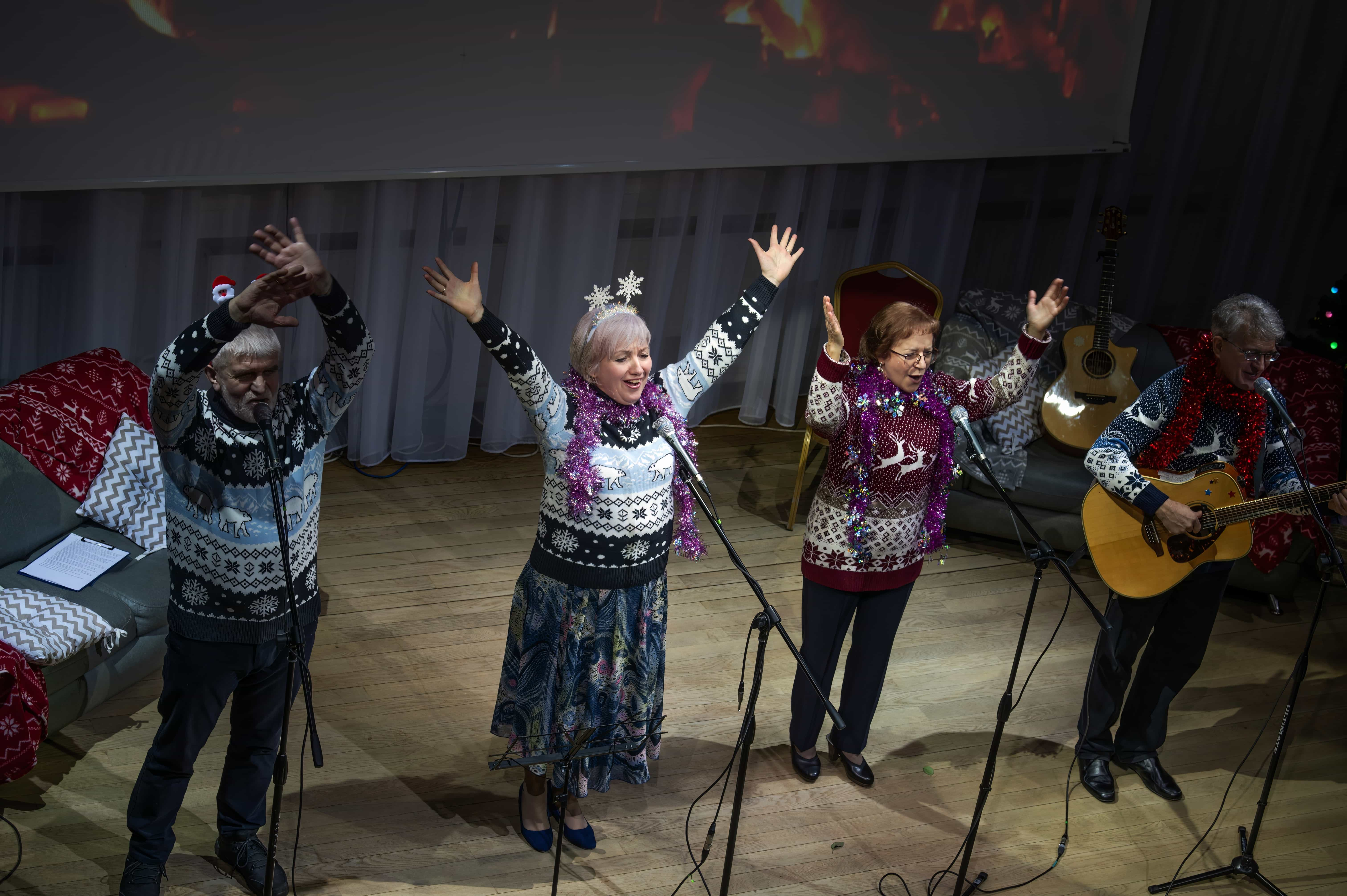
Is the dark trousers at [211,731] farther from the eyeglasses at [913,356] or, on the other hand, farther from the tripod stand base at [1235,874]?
the tripod stand base at [1235,874]

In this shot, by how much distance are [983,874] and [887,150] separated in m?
3.64

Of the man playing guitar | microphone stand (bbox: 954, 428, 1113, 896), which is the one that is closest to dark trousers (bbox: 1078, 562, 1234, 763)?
the man playing guitar

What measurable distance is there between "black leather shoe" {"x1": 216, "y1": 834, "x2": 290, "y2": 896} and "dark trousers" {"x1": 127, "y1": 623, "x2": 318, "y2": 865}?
0.02 meters

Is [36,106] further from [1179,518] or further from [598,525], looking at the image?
[1179,518]

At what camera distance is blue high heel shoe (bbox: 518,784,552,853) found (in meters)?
3.34

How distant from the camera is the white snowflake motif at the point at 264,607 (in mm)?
2729

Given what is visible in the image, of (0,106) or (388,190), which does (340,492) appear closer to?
(388,190)

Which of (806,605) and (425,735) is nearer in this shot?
(806,605)

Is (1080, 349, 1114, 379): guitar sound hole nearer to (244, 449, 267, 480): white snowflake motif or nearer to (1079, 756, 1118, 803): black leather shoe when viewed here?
(1079, 756, 1118, 803): black leather shoe

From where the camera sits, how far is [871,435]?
3207mm

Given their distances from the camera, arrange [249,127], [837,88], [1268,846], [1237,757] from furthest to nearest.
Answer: [837,88]
[249,127]
[1237,757]
[1268,846]

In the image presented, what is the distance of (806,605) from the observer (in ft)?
11.4

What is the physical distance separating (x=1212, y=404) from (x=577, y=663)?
6.25 ft

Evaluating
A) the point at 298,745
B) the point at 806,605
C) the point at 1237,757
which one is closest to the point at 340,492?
the point at 298,745
